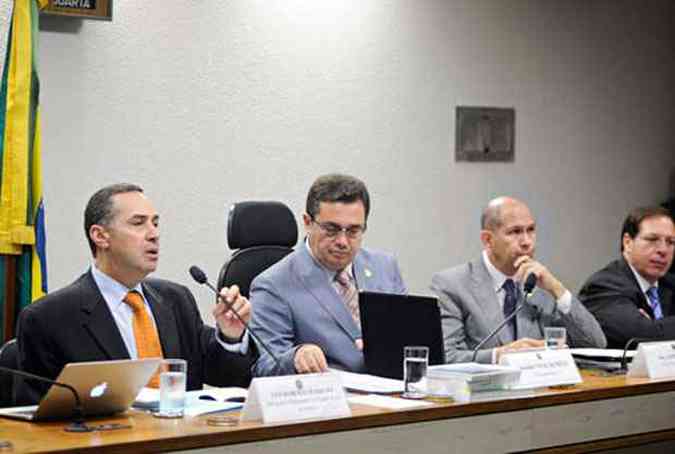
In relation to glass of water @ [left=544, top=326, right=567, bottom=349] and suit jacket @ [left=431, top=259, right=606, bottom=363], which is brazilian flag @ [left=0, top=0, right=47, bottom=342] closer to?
suit jacket @ [left=431, top=259, right=606, bottom=363]

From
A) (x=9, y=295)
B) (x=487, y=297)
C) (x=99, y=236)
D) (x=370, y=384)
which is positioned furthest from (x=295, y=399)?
(x=9, y=295)

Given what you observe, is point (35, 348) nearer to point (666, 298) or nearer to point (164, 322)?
point (164, 322)

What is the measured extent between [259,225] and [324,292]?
74cm

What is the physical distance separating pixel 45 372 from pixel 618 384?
1.67m

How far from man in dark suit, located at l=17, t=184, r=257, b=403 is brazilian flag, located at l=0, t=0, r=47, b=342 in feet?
2.97

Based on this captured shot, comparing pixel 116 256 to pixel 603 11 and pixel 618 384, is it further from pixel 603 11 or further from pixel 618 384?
pixel 603 11

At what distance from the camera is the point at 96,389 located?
286cm

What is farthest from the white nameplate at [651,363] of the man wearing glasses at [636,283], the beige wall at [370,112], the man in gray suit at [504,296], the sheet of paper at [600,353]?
the beige wall at [370,112]

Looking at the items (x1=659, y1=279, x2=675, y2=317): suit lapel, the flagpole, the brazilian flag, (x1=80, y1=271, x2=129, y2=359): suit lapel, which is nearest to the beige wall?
the brazilian flag

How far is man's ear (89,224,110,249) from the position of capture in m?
3.67

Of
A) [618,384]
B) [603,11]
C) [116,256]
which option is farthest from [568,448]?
[603,11]

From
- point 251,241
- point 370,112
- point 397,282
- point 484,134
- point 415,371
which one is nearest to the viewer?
point 415,371

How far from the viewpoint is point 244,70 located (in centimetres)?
574

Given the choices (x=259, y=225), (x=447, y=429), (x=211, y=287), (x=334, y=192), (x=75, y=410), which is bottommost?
(x=447, y=429)
